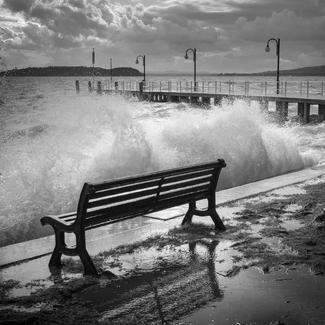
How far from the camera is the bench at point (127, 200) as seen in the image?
4598mm

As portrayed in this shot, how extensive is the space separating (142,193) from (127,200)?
169 mm

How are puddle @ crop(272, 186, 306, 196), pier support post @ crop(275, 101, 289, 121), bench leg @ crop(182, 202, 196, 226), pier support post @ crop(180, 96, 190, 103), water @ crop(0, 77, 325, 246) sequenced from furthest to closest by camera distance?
pier support post @ crop(180, 96, 190, 103) < pier support post @ crop(275, 101, 289, 121) < water @ crop(0, 77, 325, 246) < puddle @ crop(272, 186, 306, 196) < bench leg @ crop(182, 202, 196, 226)

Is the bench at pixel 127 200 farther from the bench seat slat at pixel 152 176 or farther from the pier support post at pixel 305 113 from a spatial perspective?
the pier support post at pixel 305 113

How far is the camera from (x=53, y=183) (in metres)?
9.04

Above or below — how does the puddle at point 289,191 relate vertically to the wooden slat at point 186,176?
below

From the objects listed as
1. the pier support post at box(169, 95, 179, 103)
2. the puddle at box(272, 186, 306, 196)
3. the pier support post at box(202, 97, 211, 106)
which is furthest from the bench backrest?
the pier support post at box(169, 95, 179, 103)

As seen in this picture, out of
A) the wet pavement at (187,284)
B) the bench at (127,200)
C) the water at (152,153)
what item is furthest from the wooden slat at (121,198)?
the water at (152,153)

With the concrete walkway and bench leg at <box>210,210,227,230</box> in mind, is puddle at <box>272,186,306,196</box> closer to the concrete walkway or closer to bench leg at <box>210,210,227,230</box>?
the concrete walkway

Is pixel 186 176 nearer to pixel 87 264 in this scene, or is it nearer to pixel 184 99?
pixel 87 264

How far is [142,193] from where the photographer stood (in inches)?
202

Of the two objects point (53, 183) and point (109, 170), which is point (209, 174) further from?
point (109, 170)

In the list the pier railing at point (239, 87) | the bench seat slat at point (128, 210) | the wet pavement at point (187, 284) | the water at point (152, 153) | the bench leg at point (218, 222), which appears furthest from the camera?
the pier railing at point (239, 87)

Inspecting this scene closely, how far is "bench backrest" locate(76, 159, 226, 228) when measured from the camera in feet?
15.0

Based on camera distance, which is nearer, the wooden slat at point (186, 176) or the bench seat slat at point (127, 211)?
the bench seat slat at point (127, 211)
